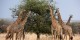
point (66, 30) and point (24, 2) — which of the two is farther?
point (24, 2)

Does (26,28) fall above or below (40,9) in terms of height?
below

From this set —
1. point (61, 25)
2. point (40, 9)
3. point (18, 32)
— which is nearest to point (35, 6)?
point (40, 9)

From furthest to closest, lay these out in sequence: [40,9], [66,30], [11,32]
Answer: [40,9] < [66,30] < [11,32]

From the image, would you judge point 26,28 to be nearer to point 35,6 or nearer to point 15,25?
point 35,6

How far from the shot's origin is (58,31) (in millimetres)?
17469

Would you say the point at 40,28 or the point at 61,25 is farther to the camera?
the point at 40,28

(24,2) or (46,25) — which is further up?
(24,2)

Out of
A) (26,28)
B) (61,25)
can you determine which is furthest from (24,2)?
(61,25)

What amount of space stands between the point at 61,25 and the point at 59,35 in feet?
5.24

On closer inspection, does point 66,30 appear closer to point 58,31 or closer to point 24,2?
point 58,31

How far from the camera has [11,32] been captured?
16.9m

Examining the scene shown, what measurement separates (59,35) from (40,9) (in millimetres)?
4509

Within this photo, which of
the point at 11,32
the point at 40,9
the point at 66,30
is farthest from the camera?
the point at 40,9

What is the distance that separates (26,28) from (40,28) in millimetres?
1041
